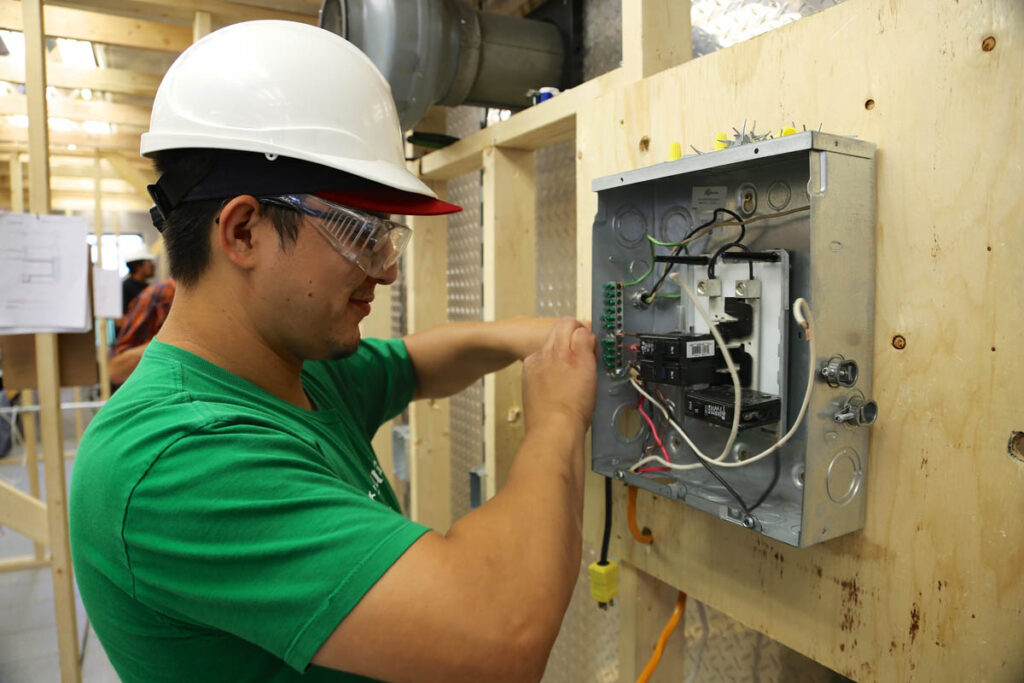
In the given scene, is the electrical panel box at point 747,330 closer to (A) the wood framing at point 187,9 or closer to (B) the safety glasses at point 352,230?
(B) the safety glasses at point 352,230

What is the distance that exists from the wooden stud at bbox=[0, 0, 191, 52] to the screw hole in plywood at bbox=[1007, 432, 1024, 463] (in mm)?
2491

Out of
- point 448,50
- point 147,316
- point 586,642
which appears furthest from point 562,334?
point 147,316

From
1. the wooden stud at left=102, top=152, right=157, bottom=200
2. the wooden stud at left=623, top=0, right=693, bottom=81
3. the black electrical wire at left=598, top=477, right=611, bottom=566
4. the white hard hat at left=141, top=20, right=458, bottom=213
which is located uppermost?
the wooden stud at left=102, top=152, right=157, bottom=200

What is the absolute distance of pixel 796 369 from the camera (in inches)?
32.9

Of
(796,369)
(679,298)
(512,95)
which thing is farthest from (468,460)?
(796,369)

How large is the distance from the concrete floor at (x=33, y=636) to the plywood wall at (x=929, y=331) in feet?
9.28

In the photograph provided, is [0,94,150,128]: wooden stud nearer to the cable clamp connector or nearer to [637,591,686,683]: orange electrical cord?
the cable clamp connector

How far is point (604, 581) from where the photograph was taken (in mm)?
1100

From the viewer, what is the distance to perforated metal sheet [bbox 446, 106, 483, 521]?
7.09ft

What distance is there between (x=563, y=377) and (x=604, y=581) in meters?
0.40

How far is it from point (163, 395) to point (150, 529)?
149 mm

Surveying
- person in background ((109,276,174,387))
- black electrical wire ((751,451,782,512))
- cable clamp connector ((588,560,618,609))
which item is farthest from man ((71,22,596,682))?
person in background ((109,276,174,387))

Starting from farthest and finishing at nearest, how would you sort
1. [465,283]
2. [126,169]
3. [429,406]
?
[126,169] < [465,283] < [429,406]

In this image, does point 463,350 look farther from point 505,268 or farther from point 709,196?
point 709,196
